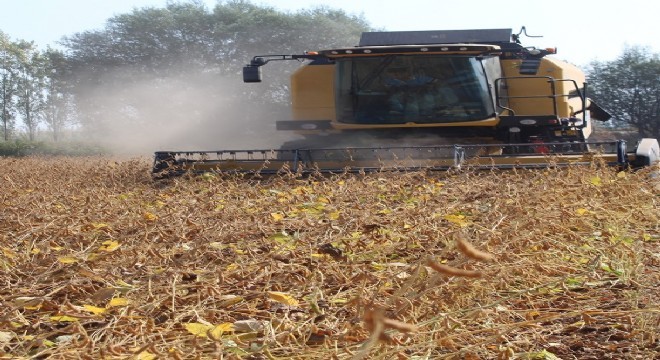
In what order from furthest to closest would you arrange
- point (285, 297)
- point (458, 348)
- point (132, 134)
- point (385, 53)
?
point (132, 134), point (385, 53), point (285, 297), point (458, 348)

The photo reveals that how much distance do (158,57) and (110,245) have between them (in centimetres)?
4116

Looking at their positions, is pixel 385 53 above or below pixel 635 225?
above

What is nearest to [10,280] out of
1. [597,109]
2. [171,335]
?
[171,335]

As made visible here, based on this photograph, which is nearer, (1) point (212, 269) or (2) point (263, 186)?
(1) point (212, 269)

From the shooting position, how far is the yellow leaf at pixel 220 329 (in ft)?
8.30

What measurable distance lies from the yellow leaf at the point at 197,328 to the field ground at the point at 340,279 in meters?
0.01

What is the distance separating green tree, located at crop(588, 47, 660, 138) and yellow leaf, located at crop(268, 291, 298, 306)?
28720 millimetres

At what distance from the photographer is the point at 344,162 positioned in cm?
964

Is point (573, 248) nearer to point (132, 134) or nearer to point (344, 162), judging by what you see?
point (344, 162)

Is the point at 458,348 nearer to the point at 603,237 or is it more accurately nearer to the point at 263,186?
the point at 603,237

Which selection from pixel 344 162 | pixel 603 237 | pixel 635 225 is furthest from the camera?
pixel 344 162

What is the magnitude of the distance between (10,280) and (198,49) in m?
42.1

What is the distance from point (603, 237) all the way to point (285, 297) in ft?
6.74

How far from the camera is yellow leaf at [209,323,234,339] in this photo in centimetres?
253
